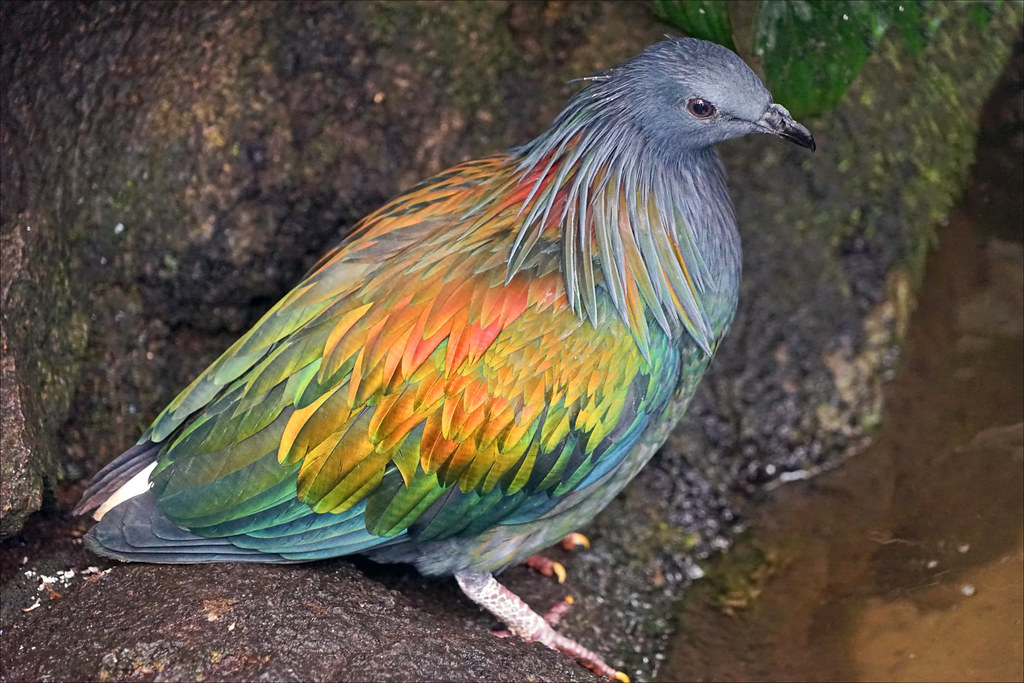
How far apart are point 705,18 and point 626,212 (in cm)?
78

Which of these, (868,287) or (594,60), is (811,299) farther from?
(594,60)

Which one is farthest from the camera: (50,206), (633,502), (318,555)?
(633,502)

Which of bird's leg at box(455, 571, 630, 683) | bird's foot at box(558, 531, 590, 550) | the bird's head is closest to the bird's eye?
the bird's head

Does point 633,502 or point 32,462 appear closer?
point 32,462

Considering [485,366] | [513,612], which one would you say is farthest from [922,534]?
[485,366]

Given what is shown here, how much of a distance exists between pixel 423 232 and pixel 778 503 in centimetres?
225

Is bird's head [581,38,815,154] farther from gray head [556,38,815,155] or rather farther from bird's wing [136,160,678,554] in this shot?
bird's wing [136,160,678,554]

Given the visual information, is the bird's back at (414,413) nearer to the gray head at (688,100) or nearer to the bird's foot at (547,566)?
the gray head at (688,100)

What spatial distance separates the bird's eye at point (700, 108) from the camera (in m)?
3.42

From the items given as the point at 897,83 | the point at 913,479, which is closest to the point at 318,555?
the point at 913,479

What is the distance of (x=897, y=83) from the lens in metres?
4.70

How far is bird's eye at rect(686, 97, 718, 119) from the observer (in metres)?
3.42

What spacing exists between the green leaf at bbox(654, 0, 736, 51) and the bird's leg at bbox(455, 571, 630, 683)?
2175mm

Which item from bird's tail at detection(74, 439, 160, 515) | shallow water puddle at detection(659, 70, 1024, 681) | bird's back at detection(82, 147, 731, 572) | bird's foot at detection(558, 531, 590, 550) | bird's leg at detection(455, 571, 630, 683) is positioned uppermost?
bird's tail at detection(74, 439, 160, 515)
